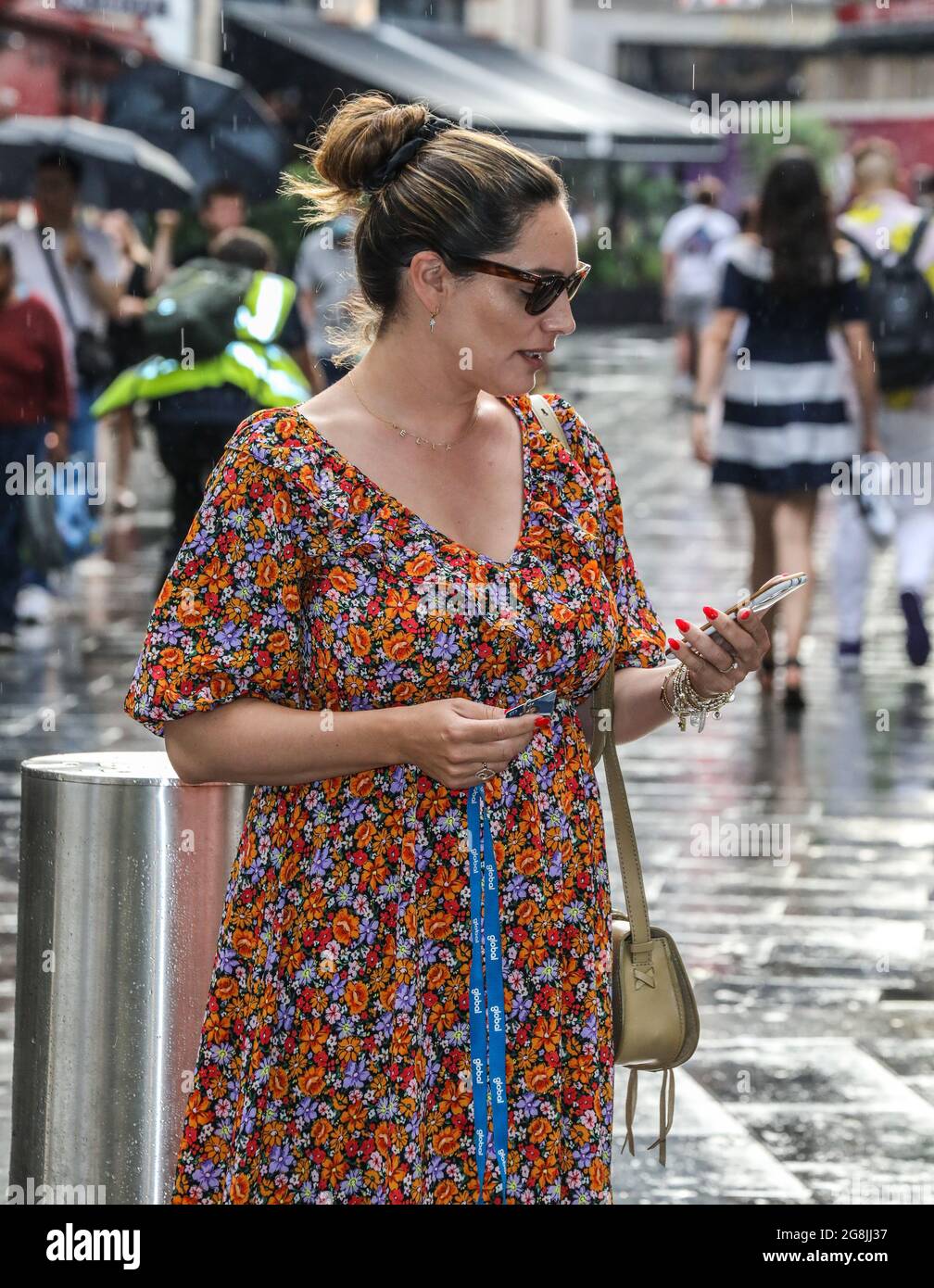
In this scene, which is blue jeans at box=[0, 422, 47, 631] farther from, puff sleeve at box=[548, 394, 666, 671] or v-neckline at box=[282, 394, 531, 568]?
v-neckline at box=[282, 394, 531, 568]

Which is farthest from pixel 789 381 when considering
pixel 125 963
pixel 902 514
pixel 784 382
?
pixel 125 963

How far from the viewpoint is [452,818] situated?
2832 millimetres

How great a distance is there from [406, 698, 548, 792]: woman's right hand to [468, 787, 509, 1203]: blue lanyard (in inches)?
5.4

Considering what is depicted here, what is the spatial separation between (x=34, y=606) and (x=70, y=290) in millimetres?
2331

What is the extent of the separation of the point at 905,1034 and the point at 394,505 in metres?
3.06

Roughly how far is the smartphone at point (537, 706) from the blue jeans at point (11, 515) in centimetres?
847

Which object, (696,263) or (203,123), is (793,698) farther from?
(696,263)

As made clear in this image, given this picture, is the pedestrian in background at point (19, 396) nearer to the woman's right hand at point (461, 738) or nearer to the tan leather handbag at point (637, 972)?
the tan leather handbag at point (637, 972)

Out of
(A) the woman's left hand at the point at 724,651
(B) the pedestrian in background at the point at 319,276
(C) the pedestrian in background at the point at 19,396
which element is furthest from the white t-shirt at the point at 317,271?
(A) the woman's left hand at the point at 724,651

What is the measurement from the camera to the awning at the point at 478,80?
1185 inches

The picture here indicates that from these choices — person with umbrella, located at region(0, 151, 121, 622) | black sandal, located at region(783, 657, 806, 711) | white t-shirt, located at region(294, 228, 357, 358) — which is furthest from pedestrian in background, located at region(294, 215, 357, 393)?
black sandal, located at region(783, 657, 806, 711)

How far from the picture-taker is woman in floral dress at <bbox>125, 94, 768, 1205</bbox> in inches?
109

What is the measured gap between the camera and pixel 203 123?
18266 millimetres
